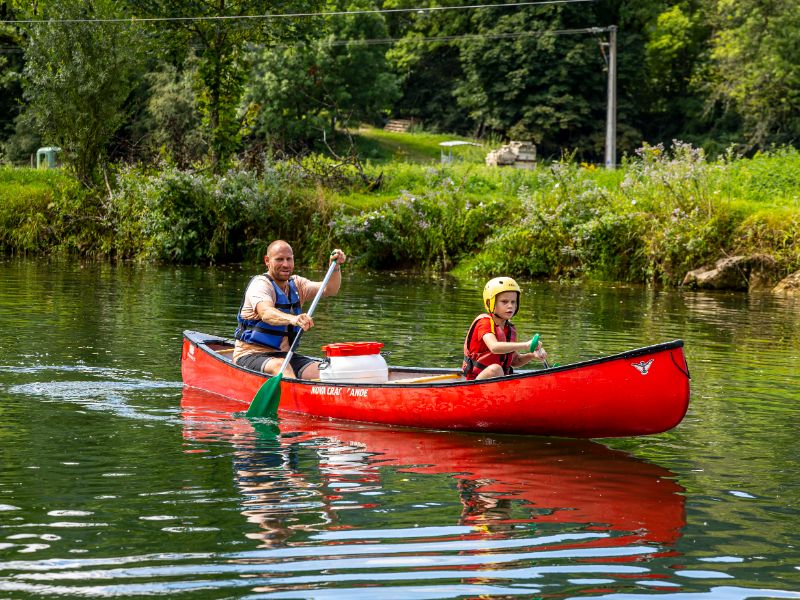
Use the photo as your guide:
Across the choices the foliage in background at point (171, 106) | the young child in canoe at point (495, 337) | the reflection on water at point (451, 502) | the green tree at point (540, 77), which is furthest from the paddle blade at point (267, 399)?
the green tree at point (540, 77)

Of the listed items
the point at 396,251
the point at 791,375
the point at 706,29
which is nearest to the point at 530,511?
the point at 791,375

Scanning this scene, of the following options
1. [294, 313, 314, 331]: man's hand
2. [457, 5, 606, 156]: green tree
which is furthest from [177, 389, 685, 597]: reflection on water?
[457, 5, 606, 156]: green tree

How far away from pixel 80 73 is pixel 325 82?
19831 millimetres

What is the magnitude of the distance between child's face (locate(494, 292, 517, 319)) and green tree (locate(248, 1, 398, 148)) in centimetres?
3569

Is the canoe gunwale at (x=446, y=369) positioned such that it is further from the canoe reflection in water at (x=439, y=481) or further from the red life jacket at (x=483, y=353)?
the canoe reflection in water at (x=439, y=481)

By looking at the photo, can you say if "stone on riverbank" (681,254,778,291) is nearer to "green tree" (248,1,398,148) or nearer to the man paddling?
the man paddling

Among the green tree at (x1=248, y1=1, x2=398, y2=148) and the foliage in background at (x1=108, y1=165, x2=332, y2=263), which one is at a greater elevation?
Result: the green tree at (x1=248, y1=1, x2=398, y2=148)

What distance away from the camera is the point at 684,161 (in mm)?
24469

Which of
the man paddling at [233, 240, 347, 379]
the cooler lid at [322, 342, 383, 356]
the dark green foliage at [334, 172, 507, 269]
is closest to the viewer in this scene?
the cooler lid at [322, 342, 383, 356]

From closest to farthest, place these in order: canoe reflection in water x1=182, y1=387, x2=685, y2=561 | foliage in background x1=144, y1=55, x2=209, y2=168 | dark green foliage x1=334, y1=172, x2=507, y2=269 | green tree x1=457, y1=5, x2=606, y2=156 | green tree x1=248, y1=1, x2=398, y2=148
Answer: canoe reflection in water x1=182, y1=387, x2=685, y2=561
dark green foliage x1=334, y1=172, x2=507, y2=269
foliage in background x1=144, y1=55, x2=209, y2=168
green tree x1=248, y1=1, x2=398, y2=148
green tree x1=457, y1=5, x2=606, y2=156

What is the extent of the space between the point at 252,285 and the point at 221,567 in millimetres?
5289

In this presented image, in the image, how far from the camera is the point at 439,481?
7922 mm

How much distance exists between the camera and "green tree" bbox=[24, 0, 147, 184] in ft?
95.9

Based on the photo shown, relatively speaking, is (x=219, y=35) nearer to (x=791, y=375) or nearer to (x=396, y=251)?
(x=396, y=251)
